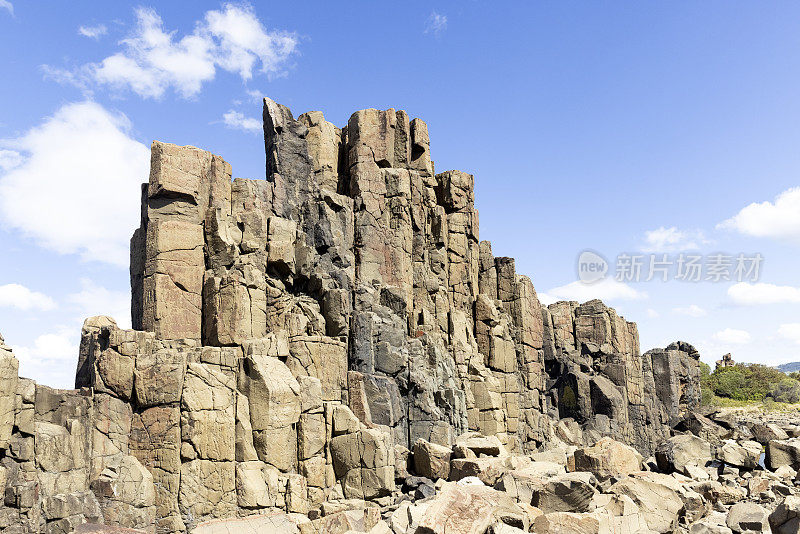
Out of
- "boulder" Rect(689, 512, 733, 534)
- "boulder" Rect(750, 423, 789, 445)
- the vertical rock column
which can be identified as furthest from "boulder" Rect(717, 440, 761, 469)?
the vertical rock column

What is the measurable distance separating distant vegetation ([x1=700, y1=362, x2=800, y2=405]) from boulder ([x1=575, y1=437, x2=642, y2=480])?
74.9m

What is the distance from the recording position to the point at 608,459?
83.5 feet

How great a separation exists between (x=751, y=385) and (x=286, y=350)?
9458 centimetres

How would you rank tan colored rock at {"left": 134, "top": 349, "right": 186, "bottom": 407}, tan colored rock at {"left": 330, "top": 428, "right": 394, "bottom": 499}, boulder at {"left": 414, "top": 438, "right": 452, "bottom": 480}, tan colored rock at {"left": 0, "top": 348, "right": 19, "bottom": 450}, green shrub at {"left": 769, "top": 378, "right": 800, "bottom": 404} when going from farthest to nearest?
green shrub at {"left": 769, "top": 378, "right": 800, "bottom": 404} < boulder at {"left": 414, "top": 438, "right": 452, "bottom": 480} < tan colored rock at {"left": 330, "top": 428, "right": 394, "bottom": 499} < tan colored rock at {"left": 134, "top": 349, "right": 186, "bottom": 407} < tan colored rock at {"left": 0, "top": 348, "right": 19, "bottom": 450}

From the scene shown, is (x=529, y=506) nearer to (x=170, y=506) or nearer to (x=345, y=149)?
(x=170, y=506)

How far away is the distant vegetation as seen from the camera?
9638 centimetres

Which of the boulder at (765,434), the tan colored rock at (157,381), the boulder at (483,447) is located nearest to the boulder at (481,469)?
the boulder at (483,447)

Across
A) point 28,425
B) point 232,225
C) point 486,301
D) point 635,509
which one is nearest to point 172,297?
point 232,225

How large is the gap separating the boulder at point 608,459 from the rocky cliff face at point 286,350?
629cm

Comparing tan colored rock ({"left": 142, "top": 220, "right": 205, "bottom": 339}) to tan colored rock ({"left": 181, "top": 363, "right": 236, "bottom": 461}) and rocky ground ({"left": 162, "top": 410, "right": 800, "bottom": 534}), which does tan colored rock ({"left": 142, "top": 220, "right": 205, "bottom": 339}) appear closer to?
tan colored rock ({"left": 181, "top": 363, "right": 236, "bottom": 461})

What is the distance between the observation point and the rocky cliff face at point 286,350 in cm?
2006

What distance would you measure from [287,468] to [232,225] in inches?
382

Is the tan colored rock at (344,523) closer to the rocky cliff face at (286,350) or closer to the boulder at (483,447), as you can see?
the rocky cliff face at (286,350)

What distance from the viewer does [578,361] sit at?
49.4m
